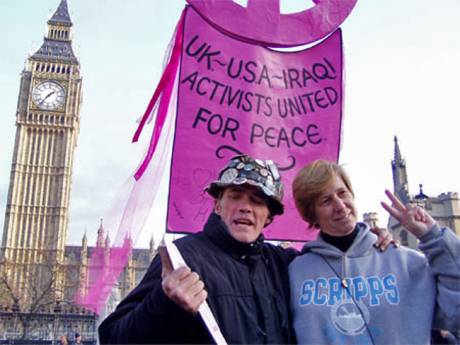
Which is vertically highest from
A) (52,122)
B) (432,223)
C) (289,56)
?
(52,122)

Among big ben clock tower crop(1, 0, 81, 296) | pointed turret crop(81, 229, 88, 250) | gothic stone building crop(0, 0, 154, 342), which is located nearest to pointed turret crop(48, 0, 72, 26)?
gothic stone building crop(0, 0, 154, 342)

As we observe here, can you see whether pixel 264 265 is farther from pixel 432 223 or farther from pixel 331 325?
pixel 432 223

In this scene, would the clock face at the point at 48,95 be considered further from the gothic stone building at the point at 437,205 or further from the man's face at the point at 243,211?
the man's face at the point at 243,211

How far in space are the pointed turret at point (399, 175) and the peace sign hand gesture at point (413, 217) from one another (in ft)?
66.1

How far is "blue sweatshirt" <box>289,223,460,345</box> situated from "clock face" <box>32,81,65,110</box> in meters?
52.0

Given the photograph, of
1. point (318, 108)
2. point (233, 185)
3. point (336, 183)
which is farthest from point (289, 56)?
point (233, 185)

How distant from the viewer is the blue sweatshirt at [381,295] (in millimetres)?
1742

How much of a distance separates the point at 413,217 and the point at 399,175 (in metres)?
21.9

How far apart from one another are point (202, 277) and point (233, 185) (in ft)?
1.23

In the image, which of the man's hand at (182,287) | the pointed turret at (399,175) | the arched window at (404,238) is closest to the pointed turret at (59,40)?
the pointed turret at (399,175)

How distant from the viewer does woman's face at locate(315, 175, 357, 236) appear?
199cm

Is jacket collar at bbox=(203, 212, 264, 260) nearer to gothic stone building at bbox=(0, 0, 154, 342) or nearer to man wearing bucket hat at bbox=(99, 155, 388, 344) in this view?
man wearing bucket hat at bbox=(99, 155, 388, 344)

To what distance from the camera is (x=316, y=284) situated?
190cm

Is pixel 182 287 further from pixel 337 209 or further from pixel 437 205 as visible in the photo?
pixel 437 205
